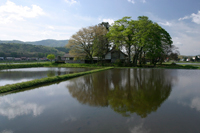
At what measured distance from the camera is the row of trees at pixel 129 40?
3356cm

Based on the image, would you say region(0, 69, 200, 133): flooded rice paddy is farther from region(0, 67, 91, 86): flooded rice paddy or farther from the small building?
the small building

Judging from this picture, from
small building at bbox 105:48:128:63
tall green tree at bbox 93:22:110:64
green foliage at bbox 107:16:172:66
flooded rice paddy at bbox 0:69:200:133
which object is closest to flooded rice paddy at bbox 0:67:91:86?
flooded rice paddy at bbox 0:69:200:133

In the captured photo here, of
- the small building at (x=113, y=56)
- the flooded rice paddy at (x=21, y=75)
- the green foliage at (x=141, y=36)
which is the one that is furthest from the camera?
the small building at (x=113, y=56)

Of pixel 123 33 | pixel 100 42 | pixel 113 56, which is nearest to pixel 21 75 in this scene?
pixel 100 42

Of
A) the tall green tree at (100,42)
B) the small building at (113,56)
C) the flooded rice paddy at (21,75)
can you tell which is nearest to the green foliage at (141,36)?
the tall green tree at (100,42)

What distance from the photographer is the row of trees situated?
110 ft

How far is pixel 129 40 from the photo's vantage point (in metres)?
37.0

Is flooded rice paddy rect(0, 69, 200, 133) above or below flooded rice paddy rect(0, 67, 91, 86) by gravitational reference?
below

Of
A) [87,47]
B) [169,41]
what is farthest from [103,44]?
[169,41]

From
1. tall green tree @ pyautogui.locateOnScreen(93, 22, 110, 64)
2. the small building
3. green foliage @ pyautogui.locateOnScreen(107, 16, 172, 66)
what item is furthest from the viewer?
the small building

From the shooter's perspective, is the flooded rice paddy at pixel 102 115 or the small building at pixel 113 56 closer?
A: the flooded rice paddy at pixel 102 115

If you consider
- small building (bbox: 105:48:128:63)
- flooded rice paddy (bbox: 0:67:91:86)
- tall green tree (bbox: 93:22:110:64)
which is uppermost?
tall green tree (bbox: 93:22:110:64)

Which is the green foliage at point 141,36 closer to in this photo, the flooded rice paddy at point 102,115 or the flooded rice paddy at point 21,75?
the flooded rice paddy at point 21,75

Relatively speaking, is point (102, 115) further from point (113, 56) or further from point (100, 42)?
point (113, 56)
